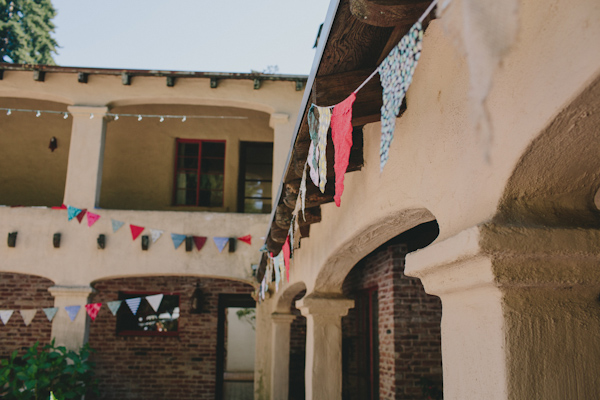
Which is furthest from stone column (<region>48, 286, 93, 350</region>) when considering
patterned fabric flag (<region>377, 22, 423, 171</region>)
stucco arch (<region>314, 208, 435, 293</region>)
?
patterned fabric flag (<region>377, 22, 423, 171</region>)

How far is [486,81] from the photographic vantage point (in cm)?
85

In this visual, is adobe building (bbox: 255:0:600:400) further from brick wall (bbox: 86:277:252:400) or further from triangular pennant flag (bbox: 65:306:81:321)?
brick wall (bbox: 86:277:252:400)

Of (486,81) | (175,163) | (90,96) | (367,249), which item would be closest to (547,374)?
(486,81)

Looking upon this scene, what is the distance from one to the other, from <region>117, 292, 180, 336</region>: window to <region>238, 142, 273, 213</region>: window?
239cm

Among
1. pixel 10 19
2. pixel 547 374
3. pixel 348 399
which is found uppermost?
pixel 10 19

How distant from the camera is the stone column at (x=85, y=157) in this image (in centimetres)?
802

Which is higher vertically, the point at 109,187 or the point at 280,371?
the point at 109,187

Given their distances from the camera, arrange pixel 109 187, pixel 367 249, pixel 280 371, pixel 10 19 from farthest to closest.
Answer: pixel 10 19 → pixel 109 187 → pixel 280 371 → pixel 367 249

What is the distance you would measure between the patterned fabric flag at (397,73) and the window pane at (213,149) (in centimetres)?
890

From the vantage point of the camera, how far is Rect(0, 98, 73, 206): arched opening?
10.2 meters

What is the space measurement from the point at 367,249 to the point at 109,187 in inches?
307

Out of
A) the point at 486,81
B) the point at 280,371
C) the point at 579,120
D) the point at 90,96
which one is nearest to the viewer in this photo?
the point at 486,81

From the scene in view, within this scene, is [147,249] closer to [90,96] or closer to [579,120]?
[90,96]

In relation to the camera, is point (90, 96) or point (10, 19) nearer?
point (90, 96)
